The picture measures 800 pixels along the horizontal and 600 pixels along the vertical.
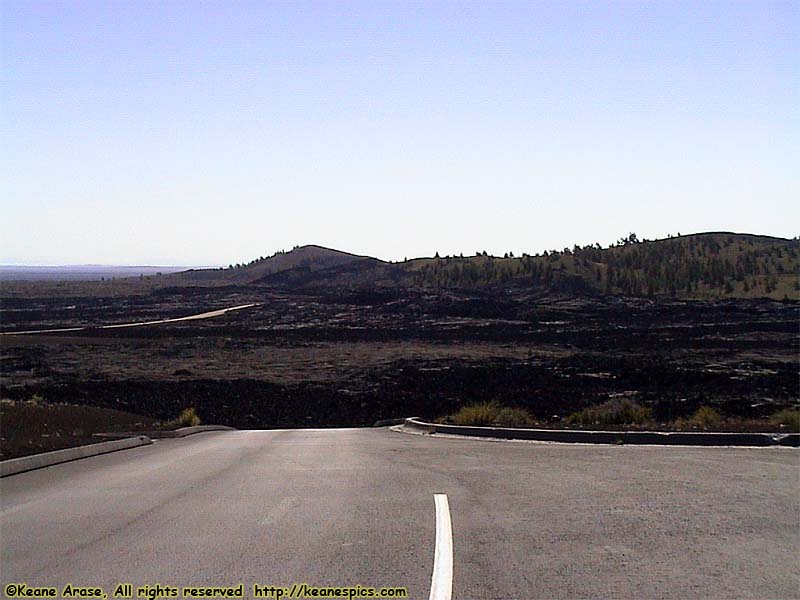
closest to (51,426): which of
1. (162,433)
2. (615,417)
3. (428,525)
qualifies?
(162,433)

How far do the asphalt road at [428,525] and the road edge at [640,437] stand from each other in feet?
6.91

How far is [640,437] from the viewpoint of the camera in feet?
59.7

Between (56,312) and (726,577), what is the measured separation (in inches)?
3599

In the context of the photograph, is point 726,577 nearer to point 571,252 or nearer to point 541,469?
point 541,469

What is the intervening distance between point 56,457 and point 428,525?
8.59 metres

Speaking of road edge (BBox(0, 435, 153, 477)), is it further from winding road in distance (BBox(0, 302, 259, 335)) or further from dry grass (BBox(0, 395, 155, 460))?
winding road in distance (BBox(0, 302, 259, 335))

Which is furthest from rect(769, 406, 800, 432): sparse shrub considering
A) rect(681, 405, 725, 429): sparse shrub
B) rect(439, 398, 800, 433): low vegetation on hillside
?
rect(681, 405, 725, 429): sparse shrub

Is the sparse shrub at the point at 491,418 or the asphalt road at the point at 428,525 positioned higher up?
the asphalt road at the point at 428,525

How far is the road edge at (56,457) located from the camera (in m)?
13.7

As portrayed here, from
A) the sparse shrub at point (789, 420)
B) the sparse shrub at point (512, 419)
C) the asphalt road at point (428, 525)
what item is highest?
the asphalt road at point (428, 525)

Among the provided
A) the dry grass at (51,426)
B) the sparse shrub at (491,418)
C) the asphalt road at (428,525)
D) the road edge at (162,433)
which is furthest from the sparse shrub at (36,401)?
the asphalt road at (428,525)

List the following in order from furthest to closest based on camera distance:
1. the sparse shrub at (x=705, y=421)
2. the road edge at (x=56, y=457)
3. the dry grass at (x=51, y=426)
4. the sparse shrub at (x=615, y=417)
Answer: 1. the sparse shrub at (x=615, y=417)
2. the sparse shrub at (x=705, y=421)
3. the dry grass at (x=51, y=426)
4. the road edge at (x=56, y=457)

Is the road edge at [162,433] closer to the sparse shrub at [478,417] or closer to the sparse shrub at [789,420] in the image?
the sparse shrub at [478,417]

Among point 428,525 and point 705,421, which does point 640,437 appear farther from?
point 428,525
